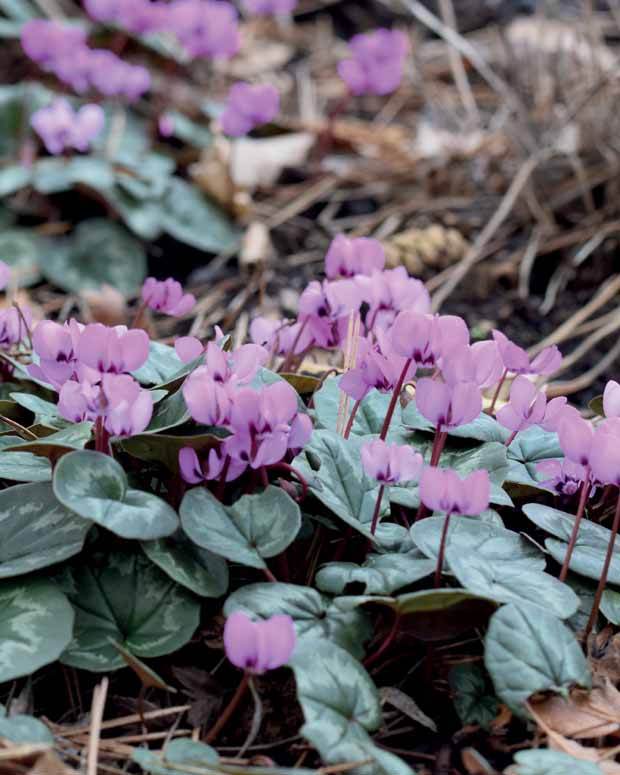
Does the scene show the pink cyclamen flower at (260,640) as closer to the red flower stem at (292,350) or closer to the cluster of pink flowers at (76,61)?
the red flower stem at (292,350)

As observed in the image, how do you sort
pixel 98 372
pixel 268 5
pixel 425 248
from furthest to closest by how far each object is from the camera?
pixel 268 5 < pixel 425 248 < pixel 98 372

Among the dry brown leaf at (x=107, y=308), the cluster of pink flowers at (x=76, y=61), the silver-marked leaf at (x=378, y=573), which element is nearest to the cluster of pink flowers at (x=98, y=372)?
the silver-marked leaf at (x=378, y=573)

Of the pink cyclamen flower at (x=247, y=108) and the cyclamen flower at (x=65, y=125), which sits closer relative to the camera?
the cyclamen flower at (x=65, y=125)

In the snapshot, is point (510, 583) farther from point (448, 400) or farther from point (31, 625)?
point (31, 625)

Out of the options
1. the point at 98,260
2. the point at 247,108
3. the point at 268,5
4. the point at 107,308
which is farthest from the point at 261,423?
the point at 268,5

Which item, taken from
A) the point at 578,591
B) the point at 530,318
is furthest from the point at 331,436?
the point at 530,318
